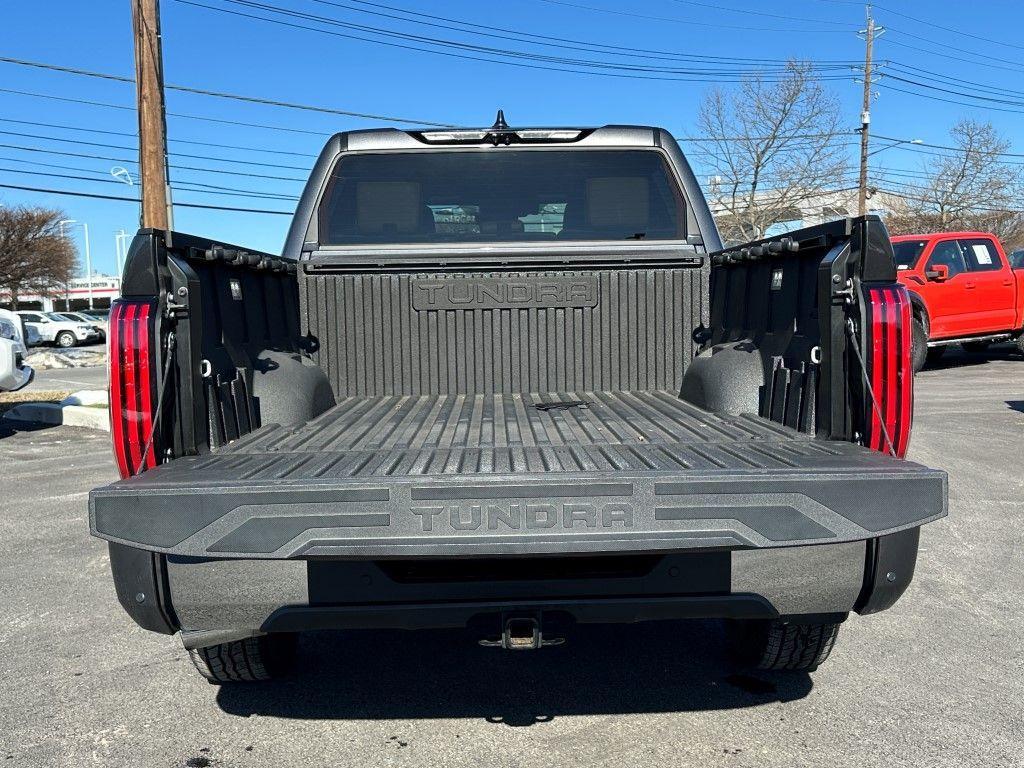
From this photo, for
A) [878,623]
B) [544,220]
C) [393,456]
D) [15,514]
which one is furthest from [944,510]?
[15,514]

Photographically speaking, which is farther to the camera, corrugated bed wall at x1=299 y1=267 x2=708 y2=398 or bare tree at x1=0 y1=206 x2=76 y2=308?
bare tree at x1=0 y1=206 x2=76 y2=308

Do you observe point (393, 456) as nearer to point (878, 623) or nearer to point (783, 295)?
point (783, 295)

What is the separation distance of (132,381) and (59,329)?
3708cm

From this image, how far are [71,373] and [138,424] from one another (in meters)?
21.3

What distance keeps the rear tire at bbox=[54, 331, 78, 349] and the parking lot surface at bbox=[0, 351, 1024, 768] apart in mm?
34314

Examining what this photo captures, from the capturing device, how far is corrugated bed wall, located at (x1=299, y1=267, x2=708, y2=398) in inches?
164

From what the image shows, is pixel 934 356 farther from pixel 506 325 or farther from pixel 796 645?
pixel 796 645

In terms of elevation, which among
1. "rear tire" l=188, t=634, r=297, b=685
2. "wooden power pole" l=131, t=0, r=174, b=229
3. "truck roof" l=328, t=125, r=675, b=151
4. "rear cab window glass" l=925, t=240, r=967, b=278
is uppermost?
"wooden power pole" l=131, t=0, r=174, b=229

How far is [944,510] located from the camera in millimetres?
2357

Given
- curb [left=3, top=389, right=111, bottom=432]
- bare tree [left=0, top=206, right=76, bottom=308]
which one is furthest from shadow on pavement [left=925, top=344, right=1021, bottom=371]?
bare tree [left=0, top=206, right=76, bottom=308]

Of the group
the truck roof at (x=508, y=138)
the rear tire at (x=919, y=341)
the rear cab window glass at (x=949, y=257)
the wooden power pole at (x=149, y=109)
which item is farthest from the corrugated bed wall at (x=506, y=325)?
the rear cab window glass at (x=949, y=257)

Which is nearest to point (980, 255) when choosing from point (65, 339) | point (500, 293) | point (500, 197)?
point (500, 197)

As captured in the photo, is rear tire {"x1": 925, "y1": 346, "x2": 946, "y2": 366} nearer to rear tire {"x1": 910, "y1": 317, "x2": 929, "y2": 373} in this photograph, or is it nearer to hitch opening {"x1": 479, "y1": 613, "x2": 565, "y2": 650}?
rear tire {"x1": 910, "y1": 317, "x2": 929, "y2": 373}

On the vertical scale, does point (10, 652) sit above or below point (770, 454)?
below
